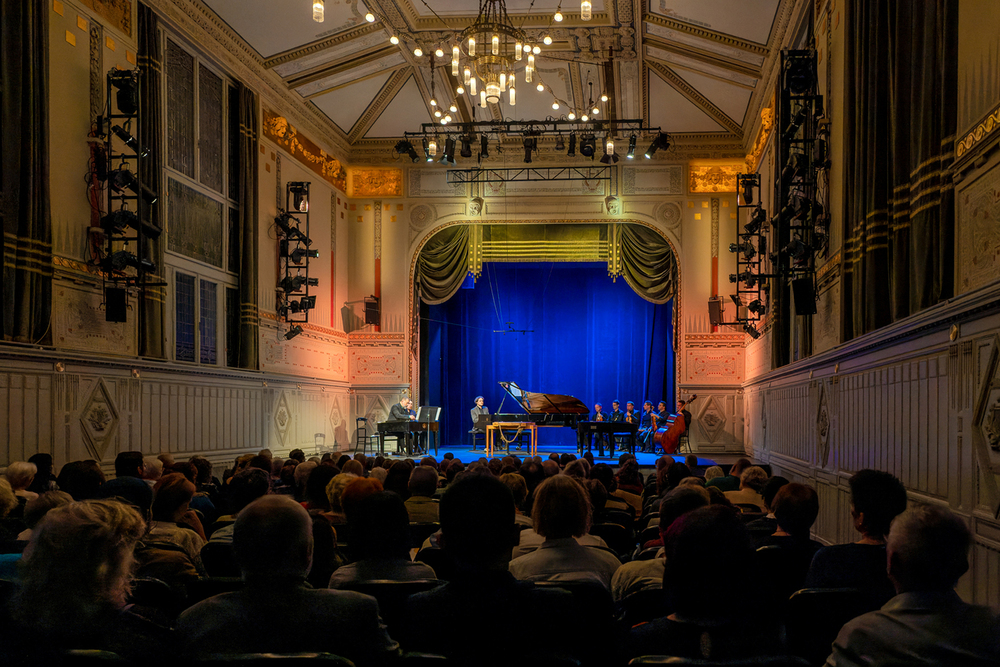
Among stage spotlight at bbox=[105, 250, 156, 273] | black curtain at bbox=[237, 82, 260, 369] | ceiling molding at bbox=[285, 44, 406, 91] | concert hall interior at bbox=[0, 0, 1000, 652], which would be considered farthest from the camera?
ceiling molding at bbox=[285, 44, 406, 91]

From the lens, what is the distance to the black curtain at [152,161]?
9102 millimetres

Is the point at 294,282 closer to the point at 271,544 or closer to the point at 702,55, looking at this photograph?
the point at 702,55

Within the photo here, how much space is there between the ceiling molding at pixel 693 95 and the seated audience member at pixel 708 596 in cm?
1234

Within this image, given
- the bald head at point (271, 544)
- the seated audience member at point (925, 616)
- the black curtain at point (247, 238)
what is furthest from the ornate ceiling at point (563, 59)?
the bald head at point (271, 544)

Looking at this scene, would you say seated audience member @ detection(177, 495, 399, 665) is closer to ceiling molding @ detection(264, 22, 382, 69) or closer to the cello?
ceiling molding @ detection(264, 22, 382, 69)

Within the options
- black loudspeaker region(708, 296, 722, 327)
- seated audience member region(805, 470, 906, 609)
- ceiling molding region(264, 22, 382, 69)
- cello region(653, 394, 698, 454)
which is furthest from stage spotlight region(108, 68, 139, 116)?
black loudspeaker region(708, 296, 722, 327)

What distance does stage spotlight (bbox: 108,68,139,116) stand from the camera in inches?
320

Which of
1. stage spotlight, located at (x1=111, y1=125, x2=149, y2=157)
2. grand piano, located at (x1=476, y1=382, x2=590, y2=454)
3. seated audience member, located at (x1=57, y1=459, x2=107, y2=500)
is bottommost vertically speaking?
grand piano, located at (x1=476, y1=382, x2=590, y2=454)

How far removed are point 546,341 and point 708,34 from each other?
852cm

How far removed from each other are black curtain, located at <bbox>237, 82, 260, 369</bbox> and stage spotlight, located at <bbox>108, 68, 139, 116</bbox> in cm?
346

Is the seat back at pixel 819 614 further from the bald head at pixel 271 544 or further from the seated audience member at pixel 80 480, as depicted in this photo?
the seated audience member at pixel 80 480

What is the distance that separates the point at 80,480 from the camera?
13.5ft

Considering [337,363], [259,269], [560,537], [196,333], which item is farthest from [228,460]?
[560,537]

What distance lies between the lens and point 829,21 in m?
8.03
